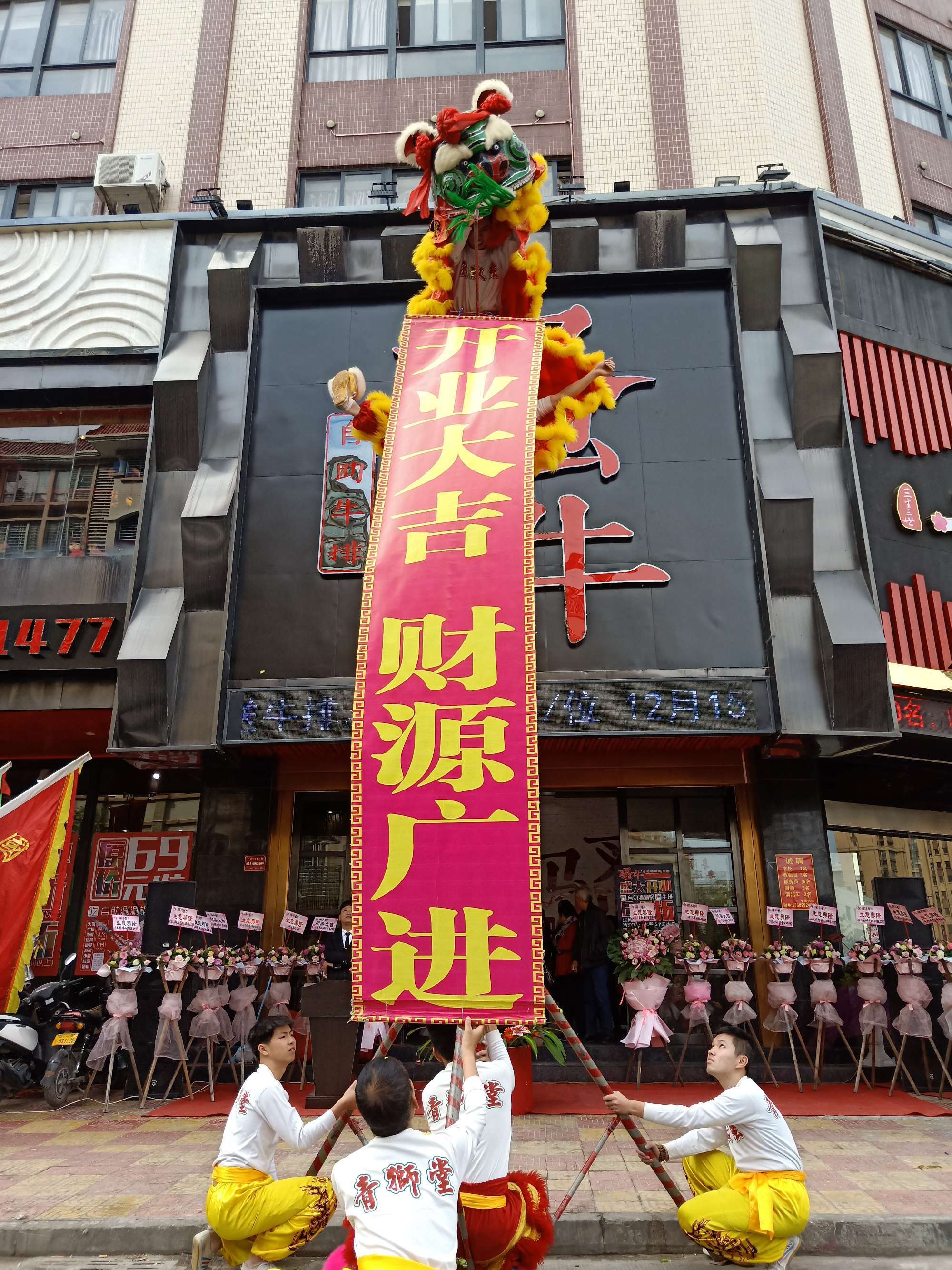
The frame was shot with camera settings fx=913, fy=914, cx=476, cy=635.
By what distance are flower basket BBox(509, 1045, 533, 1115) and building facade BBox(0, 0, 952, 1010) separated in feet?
10.5

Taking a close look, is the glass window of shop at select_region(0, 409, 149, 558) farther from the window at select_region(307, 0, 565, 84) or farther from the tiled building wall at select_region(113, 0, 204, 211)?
the window at select_region(307, 0, 565, 84)

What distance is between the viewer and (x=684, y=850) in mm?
11742

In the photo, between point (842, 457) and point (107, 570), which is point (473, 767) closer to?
point (842, 457)

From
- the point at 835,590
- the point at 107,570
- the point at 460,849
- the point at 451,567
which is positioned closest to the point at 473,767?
the point at 460,849

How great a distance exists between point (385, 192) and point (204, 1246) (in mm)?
13894

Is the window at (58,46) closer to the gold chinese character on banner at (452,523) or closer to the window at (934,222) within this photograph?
the window at (934,222)

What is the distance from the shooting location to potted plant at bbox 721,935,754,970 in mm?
9859

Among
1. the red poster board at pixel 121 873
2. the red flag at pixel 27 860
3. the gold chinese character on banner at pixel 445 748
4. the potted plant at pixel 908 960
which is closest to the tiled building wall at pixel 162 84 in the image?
the red poster board at pixel 121 873

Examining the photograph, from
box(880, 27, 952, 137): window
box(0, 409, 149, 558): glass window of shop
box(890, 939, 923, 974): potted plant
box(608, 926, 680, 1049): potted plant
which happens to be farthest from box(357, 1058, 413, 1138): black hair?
box(880, 27, 952, 137): window

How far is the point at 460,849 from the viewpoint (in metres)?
5.10

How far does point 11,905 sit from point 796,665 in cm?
825

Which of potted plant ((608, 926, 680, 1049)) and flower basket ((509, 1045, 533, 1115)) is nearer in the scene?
flower basket ((509, 1045, 533, 1115))

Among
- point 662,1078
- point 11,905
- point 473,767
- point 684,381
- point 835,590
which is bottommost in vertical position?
point 662,1078

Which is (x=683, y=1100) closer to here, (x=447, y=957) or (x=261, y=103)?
(x=447, y=957)
